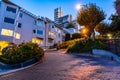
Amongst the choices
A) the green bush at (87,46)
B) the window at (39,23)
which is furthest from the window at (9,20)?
the green bush at (87,46)

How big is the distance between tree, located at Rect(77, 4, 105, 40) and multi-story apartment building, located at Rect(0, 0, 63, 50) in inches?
708

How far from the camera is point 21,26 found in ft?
157

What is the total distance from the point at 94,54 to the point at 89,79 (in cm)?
1432

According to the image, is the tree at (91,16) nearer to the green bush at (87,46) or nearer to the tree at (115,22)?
the tree at (115,22)

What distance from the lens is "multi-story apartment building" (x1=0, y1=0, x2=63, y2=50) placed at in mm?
41969

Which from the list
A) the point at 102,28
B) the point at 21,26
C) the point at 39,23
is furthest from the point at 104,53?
the point at 39,23

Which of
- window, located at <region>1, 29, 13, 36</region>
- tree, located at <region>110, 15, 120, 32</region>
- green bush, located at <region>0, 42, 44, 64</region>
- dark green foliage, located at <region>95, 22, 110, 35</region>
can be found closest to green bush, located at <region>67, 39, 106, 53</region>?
tree, located at <region>110, 15, 120, 32</region>

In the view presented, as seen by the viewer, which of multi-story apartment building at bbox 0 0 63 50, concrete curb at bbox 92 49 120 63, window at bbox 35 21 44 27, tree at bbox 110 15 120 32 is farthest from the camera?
window at bbox 35 21 44 27

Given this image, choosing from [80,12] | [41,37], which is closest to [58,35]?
[41,37]

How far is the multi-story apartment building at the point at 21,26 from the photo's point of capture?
42.0 metres

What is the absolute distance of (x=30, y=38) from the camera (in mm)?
53094

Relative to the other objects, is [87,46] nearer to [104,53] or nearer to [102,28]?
[104,53]

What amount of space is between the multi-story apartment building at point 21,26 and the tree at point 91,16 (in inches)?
708

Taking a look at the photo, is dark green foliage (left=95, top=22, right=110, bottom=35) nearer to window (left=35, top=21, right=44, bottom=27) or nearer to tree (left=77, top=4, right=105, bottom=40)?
tree (left=77, top=4, right=105, bottom=40)
